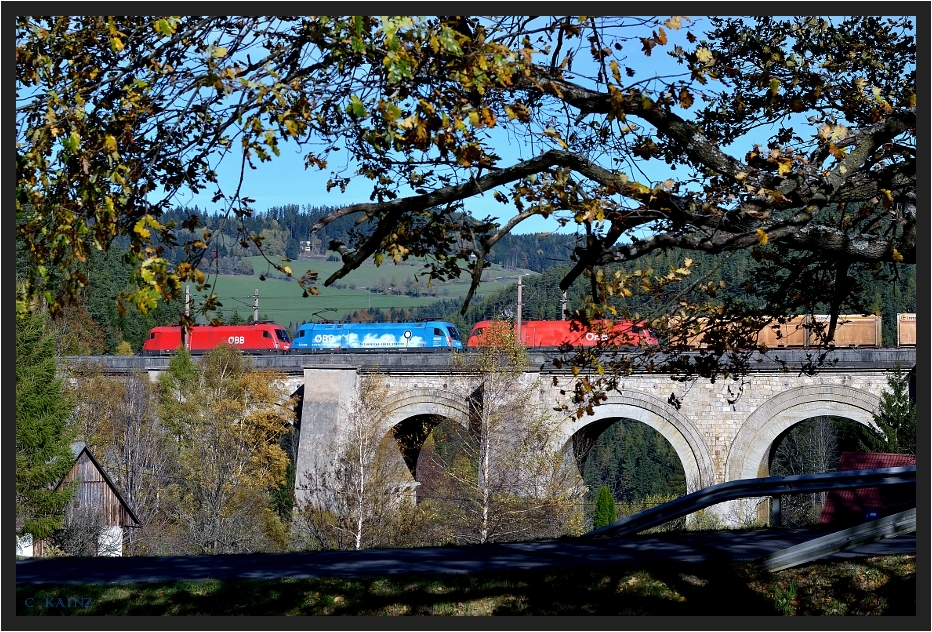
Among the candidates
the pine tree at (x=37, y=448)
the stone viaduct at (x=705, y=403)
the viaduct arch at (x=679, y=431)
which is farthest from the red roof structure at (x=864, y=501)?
the pine tree at (x=37, y=448)

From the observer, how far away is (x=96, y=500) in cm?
2470

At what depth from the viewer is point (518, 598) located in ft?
21.0

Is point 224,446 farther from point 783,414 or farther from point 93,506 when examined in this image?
point 783,414

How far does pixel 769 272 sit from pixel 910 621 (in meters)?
4.09

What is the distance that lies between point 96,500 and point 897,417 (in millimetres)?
22092

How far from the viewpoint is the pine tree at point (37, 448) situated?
75.4 ft

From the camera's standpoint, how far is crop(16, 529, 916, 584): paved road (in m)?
7.38

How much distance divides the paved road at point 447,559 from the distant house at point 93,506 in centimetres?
1582

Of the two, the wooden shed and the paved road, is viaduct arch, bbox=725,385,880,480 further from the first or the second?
the paved road

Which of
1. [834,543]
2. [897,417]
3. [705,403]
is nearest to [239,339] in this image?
[705,403]

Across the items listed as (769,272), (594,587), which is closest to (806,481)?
(769,272)

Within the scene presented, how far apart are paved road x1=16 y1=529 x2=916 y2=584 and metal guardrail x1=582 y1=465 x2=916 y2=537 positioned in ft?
0.71

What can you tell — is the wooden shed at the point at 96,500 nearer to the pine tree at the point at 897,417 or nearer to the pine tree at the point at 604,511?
the pine tree at the point at 604,511

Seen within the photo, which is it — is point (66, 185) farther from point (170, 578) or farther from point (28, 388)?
point (28, 388)
